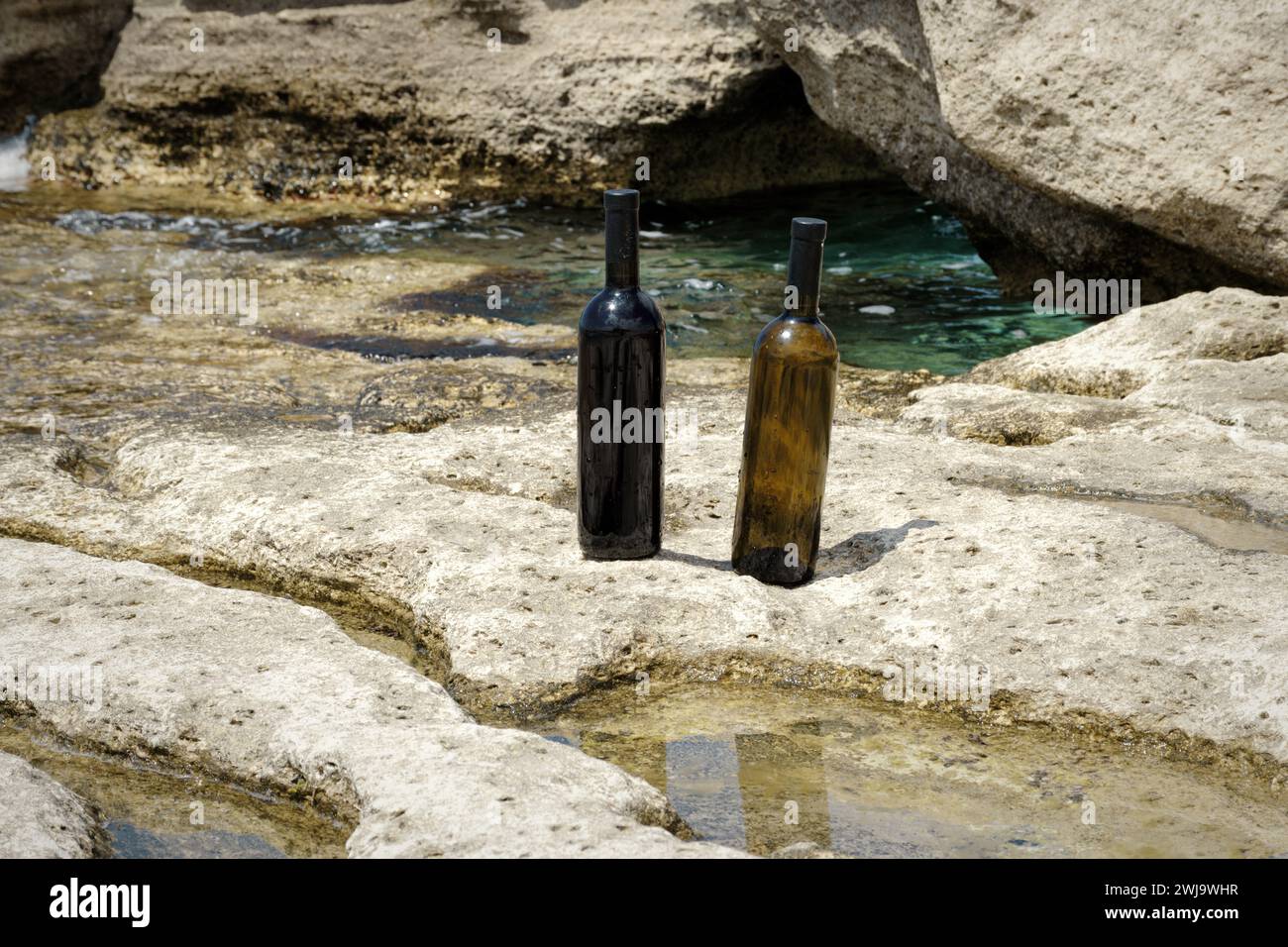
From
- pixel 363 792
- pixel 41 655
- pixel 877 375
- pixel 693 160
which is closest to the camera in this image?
pixel 363 792

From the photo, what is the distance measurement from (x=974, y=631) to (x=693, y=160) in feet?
22.2

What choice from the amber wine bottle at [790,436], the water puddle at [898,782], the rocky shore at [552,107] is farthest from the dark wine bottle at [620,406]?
the rocky shore at [552,107]

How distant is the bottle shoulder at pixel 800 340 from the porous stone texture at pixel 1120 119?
120 inches

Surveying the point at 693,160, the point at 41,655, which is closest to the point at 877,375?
the point at 41,655

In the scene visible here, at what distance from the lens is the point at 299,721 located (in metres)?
2.40

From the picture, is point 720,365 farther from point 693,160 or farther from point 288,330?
point 693,160

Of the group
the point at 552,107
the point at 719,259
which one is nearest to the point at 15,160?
the point at 552,107

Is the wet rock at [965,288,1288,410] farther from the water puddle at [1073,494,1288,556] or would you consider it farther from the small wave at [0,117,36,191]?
the small wave at [0,117,36,191]

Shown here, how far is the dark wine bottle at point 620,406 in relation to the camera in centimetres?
283

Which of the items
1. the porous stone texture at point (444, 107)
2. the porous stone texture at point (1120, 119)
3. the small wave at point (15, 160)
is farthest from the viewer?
the small wave at point (15, 160)

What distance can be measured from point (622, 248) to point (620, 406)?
36 centimetres

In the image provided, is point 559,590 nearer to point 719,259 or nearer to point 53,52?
point 719,259

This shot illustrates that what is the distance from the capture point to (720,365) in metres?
5.43

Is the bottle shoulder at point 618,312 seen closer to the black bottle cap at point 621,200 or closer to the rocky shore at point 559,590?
the black bottle cap at point 621,200
